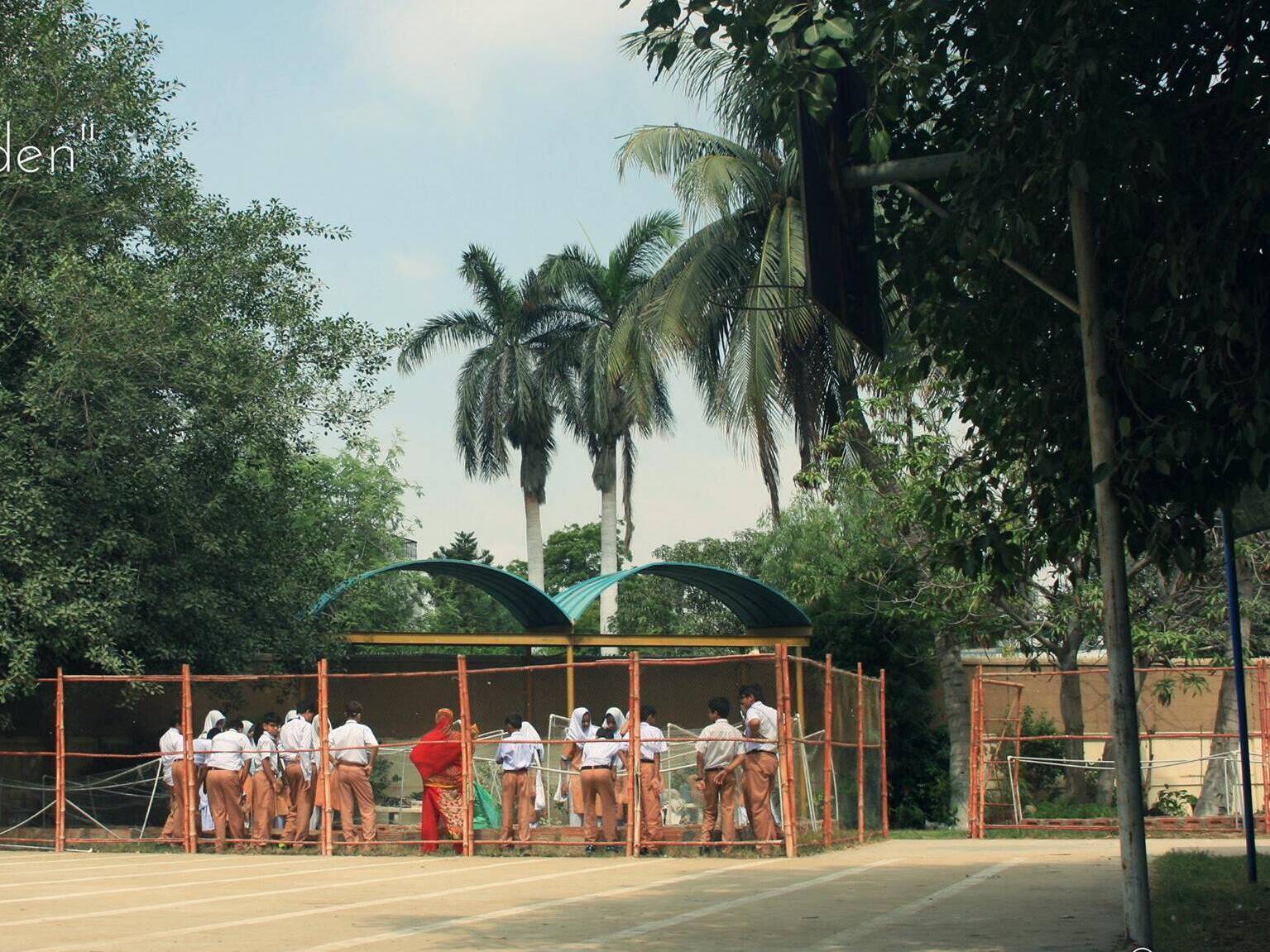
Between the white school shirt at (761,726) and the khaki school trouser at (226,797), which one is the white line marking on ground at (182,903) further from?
the khaki school trouser at (226,797)

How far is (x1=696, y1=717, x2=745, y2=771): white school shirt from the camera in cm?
1703

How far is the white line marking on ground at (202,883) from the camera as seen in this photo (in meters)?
12.6

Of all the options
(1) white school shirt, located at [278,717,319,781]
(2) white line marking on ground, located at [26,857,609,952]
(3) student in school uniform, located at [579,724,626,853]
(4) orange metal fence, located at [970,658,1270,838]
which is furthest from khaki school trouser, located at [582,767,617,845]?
(4) orange metal fence, located at [970,658,1270,838]

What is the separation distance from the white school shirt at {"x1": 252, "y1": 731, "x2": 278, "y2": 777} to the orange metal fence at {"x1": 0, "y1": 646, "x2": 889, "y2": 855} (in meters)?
0.61

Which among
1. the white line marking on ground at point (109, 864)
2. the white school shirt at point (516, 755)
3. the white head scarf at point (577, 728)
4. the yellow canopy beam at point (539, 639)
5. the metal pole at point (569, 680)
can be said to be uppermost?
the yellow canopy beam at point (539, 639)

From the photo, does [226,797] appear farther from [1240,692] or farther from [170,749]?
[1240,692]

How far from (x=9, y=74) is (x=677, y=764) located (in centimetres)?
1359

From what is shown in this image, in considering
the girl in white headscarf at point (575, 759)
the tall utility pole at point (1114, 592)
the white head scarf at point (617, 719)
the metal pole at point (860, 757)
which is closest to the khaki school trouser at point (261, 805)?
the girl in white headscarf at point (575, 759)

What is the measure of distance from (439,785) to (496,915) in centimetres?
727

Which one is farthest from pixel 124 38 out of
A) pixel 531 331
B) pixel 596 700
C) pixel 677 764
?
pixel 531 331

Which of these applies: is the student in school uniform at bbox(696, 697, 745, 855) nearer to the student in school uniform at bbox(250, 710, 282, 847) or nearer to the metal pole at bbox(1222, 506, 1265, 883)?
the student in school uniform at bbox(250, 710, 282, 847)

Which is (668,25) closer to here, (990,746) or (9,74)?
(9,74)

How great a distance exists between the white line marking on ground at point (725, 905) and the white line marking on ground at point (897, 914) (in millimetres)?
1121

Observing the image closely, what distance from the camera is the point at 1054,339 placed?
982 centimetres
